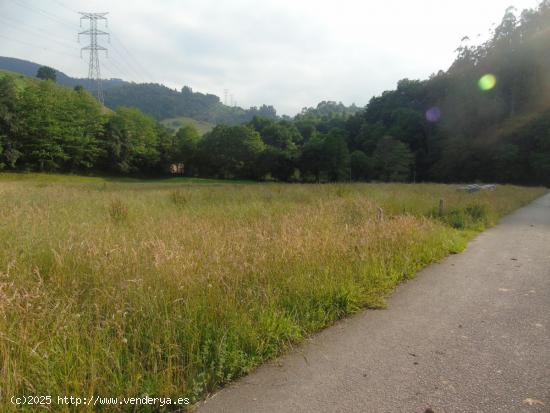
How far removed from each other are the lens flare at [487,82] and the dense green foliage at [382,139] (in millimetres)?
186

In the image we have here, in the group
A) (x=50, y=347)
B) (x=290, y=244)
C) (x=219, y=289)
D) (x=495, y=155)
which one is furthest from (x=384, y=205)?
(x=495, y=155)

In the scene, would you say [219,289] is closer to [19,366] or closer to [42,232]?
[19,366]

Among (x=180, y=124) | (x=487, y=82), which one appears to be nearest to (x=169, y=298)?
(x=487, y=82)

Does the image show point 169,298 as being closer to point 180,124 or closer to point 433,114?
point 433,114

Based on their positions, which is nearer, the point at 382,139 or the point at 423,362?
the point at 423,362

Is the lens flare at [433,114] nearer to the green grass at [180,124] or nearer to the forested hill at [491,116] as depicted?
the forested hill at [491,116]

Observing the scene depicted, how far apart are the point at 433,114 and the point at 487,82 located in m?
13.9

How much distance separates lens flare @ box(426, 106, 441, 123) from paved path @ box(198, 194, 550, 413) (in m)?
84.6

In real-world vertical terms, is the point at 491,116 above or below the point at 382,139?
above

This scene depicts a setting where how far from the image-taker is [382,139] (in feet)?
233

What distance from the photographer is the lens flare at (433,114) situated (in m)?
Answer: 78.5

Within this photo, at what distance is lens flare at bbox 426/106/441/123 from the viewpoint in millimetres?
78456

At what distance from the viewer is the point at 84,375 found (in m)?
2.48

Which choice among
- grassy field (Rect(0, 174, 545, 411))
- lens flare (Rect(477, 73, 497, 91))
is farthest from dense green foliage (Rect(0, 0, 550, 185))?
grassy field (Rect(0, 174, 545, 411))
